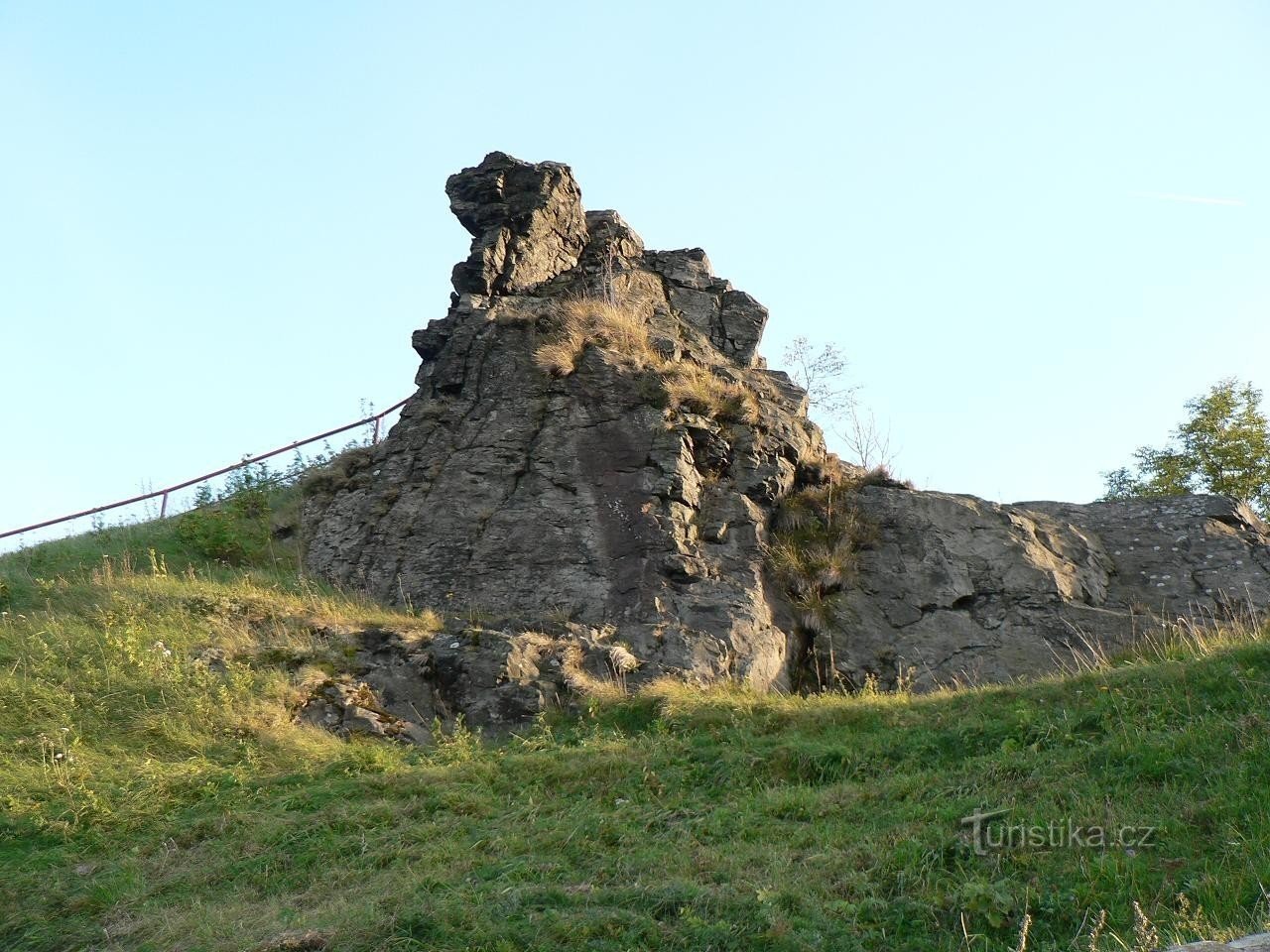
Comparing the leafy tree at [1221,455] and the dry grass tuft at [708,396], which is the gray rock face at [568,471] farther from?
the leafy tree at [1221,455]

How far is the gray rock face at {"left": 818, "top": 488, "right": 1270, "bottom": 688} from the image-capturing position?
15117 mm

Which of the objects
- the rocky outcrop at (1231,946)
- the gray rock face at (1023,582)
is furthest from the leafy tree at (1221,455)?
the rocky outcrop at (1231,946)

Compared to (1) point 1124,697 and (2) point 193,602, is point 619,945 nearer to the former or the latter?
(1) point 1124,697

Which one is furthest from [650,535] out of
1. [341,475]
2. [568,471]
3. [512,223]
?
[512,223]

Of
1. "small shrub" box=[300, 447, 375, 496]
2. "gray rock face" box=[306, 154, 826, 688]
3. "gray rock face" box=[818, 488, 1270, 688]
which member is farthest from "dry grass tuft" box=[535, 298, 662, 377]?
"gray rock face" box=[818, 488, 1270, 688]

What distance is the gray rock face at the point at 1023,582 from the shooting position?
49.6 ft

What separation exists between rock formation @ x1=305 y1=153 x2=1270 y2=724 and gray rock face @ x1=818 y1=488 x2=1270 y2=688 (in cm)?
3

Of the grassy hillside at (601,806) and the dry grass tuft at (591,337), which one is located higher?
the dry grass tuft at (591,337)

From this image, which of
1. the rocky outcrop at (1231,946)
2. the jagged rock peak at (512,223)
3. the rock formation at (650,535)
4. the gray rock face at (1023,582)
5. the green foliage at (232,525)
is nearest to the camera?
the rocky outcrop at (1231,946)

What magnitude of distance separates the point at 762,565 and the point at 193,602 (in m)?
7.46

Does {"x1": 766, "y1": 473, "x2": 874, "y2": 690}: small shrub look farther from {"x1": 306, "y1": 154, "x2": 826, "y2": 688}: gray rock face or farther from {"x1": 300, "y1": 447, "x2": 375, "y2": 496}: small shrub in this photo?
{"x1": 300, "y1": 447, "x2": 375, "y2": 496}: small shrub

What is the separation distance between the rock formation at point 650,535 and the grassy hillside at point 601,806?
1330 mm

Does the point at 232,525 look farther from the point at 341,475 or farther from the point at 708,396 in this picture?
the point at 708,396

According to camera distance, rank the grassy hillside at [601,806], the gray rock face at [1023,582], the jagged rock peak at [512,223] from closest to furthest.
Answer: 1. the grassy hillside at [601,806]
2. the gray rock face at [1023,582]
3. the jagged rock peak at [512,223]
